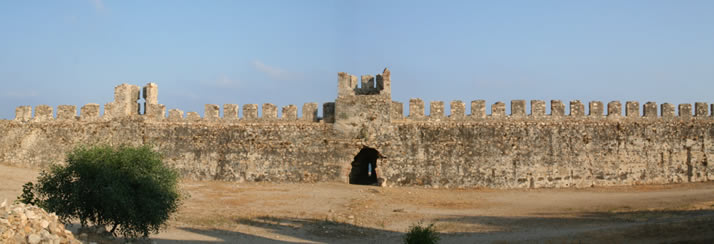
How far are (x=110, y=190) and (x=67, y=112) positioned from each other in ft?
52.8

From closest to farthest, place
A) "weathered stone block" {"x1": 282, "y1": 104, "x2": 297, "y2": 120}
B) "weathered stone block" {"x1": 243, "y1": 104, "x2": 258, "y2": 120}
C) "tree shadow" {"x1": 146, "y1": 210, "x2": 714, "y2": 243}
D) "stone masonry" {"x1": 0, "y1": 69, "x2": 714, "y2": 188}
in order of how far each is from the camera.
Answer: "tree shadow" {"x1": 146, "y1": 210, "x2": 714, "y2": 243}
"stone masonry" {"x1": 0, "y1": 69, "x2": 714, "y2": 188}
"weathered stone block" {"x1": 282, "y1": 104, "x2": 297, "y2": 120}
"weathered stone block" {"x1": 243, "y1": 104, "x2": 258, "y2": 120}

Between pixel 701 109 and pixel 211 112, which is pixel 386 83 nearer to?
pixel 211 112

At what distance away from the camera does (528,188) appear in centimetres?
2555

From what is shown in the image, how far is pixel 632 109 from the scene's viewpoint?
26.3 meters

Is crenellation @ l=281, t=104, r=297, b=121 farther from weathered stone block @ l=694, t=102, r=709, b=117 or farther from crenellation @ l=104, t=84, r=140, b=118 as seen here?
weathered stone block @ l=694, t=102, r=709, b=117

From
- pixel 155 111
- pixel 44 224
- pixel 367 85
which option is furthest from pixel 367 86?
pixel 44 224

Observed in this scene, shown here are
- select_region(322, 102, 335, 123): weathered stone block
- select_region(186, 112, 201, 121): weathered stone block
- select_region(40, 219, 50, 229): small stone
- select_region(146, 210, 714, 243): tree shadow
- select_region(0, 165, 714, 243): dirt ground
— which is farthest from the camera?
select_region(186, 112, 201, 121): weathered stone block

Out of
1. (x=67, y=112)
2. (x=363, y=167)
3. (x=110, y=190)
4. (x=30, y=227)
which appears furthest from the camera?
(x=67, y=112)

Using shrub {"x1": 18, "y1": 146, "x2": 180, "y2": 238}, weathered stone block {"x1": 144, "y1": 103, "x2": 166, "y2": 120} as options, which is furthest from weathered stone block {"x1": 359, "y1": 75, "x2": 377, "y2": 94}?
shrub {"x1": 18, "y1": 146, "x2": 180, "y2": 238}

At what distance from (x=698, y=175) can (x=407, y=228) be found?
13711mm

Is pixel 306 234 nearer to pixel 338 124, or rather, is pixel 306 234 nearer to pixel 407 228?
pixel 407 228

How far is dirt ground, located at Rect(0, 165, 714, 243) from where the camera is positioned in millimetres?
A: 16723

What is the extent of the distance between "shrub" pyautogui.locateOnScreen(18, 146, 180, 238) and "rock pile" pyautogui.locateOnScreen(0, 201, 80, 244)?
1523mm

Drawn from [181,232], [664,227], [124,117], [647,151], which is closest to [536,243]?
[664,227]
